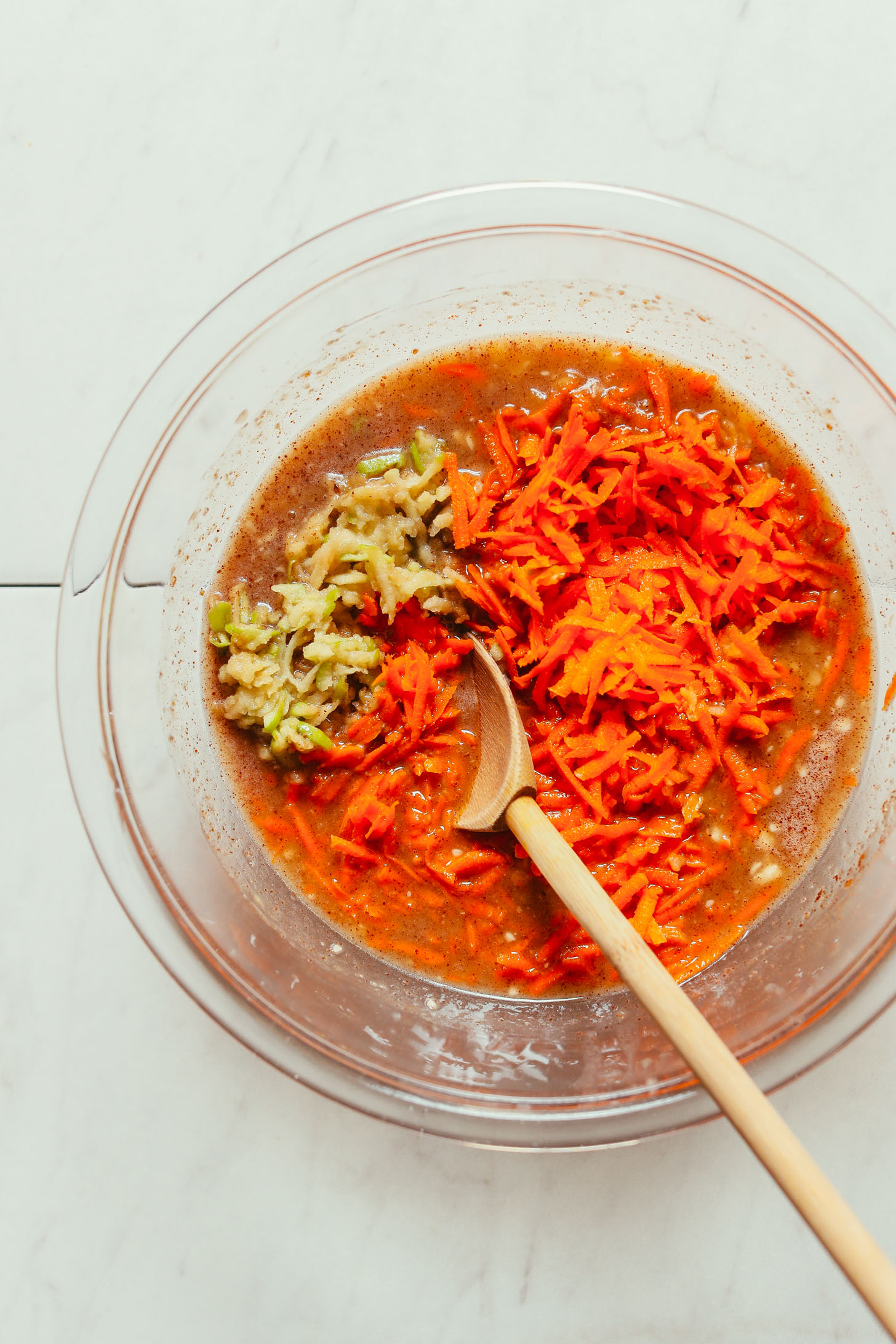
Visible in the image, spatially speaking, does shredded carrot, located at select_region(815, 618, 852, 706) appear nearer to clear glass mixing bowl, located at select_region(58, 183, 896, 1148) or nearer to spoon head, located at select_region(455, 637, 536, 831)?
clear glass mixing bowl, located at select_region(58, 183, 896, 1148)

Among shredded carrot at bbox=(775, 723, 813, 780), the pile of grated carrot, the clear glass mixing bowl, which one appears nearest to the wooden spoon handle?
the pile of grated carrot

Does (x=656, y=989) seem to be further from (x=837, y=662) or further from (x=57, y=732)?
(x=57, y=732)

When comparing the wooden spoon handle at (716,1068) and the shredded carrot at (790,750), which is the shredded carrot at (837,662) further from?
the wooden spoon handle at (716,1068)

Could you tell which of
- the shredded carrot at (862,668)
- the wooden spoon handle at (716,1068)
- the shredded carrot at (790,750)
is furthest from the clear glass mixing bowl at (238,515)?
the wooden spoon handle at (716,1068)

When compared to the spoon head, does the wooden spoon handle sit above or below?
below

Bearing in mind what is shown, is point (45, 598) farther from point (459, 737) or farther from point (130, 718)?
point (459, 737)

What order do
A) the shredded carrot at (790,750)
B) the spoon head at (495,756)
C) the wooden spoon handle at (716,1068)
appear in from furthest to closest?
1. the shredded carrot at (790,750)
2. the spoon head at (495,756)
3. the wooden spoon handle at (716,1068)
